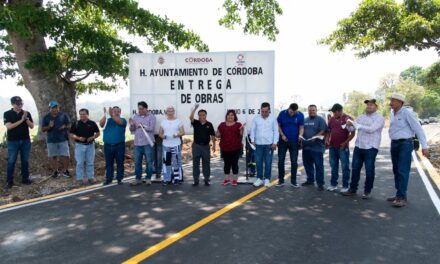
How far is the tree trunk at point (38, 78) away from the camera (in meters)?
11.5

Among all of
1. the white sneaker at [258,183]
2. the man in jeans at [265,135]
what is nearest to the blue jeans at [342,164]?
the man in jeans at [265,135]

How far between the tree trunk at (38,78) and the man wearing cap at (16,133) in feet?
10.5

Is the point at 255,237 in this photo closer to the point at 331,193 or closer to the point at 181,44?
the point at 331,193


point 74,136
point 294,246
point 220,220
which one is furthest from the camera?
point 74,136

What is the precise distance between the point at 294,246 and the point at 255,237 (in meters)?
0.55

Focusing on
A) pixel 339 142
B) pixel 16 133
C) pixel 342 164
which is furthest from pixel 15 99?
pixel 342 164

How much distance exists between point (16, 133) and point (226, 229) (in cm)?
596

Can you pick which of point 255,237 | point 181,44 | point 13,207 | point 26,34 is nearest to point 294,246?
point 255,237

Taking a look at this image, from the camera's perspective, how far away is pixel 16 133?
8.66 meters

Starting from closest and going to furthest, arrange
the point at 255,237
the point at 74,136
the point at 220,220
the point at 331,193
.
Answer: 1. the point at 255,237
2. the point at 220,220
3. the point at 331,193
4. the point at 74,136

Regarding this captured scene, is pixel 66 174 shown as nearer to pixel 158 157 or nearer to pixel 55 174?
A: pixel 55 174

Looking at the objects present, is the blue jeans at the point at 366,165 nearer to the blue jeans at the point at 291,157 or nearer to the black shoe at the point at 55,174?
the blue jeans at the point at 291,157

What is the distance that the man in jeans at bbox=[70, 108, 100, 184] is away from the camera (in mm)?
8828

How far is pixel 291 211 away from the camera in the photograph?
6312 mm
